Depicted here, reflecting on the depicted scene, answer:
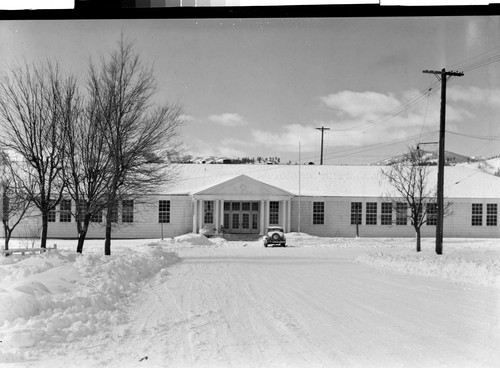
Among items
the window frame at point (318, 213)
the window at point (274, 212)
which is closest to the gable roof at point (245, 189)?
the window at point (274, 212)

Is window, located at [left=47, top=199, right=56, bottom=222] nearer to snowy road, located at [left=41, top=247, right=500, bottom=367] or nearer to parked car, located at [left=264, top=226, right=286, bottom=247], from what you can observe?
snowy road, located at [left=41, top=247, right=500, bottom=367]

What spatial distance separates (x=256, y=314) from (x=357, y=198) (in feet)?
70.8

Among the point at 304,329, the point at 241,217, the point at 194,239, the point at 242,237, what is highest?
the point at 241,217

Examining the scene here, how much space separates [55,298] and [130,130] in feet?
10.7

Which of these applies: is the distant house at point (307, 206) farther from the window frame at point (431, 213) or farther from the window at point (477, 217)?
the window frame at point (431, 213)

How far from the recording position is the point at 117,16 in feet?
16.5

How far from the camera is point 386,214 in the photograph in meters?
25.9

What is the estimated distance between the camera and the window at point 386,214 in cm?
2553

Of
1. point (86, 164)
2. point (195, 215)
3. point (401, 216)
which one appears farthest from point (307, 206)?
point (86, 164)

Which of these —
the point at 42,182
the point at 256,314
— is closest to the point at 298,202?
the point at 42,182

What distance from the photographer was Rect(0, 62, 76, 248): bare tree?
6059 mm

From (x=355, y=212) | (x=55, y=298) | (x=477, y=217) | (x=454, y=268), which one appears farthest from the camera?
(x=355, y=212)

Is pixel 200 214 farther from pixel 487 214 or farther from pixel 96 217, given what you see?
pixel 96 217

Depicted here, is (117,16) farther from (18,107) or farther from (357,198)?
(357,198)
